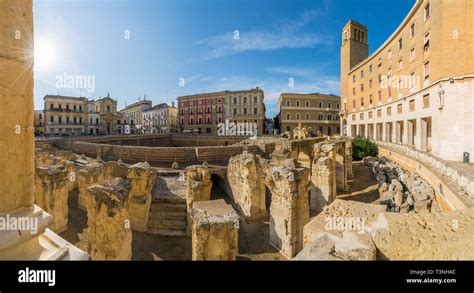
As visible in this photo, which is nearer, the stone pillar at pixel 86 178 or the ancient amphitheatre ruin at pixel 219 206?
the ancient amphitheatre ruin at pixel 219 206

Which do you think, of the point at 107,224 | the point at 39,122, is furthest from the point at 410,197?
the point at 39,122

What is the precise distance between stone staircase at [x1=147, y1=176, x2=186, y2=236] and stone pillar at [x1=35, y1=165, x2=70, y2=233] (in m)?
3.08

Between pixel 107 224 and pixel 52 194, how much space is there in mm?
4781

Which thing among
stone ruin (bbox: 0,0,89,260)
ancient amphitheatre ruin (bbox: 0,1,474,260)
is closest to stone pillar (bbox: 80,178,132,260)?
ancient amphitheatre ruin (bbox: 0,1,474,260)

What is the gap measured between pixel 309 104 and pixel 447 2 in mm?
31158

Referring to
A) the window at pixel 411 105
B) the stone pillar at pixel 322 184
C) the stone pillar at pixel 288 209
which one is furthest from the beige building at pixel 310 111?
the stone pillar at pixel 288 209

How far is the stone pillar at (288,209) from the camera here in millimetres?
7406

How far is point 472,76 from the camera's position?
45.0 feet

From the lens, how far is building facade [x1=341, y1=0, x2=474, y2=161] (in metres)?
14.0

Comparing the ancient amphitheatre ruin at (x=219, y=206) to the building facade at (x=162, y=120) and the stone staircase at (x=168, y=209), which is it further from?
the building facade at (x=162, y=120)

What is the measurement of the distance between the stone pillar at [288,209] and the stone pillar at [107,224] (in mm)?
4834

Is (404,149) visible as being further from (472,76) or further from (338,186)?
(338,186)

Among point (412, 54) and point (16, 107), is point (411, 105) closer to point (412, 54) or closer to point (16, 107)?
point (412, 54)
